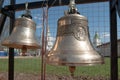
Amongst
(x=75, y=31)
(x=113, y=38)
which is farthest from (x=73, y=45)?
(x=113, y=38)

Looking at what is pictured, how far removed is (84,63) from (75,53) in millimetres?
120

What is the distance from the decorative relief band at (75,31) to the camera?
7.52ft

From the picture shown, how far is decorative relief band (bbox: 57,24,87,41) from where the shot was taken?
2291 mm

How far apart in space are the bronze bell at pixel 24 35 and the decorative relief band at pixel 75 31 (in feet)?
2.26

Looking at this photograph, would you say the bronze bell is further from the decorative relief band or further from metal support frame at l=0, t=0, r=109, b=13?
the decorative relief band

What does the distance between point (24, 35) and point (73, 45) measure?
89 centimetres

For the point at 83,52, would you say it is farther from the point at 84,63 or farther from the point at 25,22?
the point at 25,22

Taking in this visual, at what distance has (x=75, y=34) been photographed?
230 centimetres

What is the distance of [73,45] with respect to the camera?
223cm

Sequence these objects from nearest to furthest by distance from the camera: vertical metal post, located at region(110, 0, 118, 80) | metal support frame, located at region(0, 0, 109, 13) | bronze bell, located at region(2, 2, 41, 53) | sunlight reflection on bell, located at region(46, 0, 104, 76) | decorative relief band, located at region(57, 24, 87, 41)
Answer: sunlight reflection on bell, located at region(46, 0, 104, 76) → decorative relief band, located at region(57, 24, 87, 41) → bronze bell, located at region(2, 2, 41, 53) → vertical metal post, located at region(110, 0, 118, 80) → metal support frame, located at region(0, 0, 109, 13)

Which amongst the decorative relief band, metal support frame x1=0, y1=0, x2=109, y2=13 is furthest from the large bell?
metal support frame x1=0, y1=0, x2=109, y2=13

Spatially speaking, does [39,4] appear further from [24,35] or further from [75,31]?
[75,31]

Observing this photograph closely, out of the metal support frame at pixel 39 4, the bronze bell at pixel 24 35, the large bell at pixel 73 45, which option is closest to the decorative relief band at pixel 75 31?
the large bell at pixel 73 45

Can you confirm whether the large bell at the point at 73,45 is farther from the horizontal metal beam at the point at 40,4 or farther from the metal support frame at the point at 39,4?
the metal support frame at the point at 39,4
